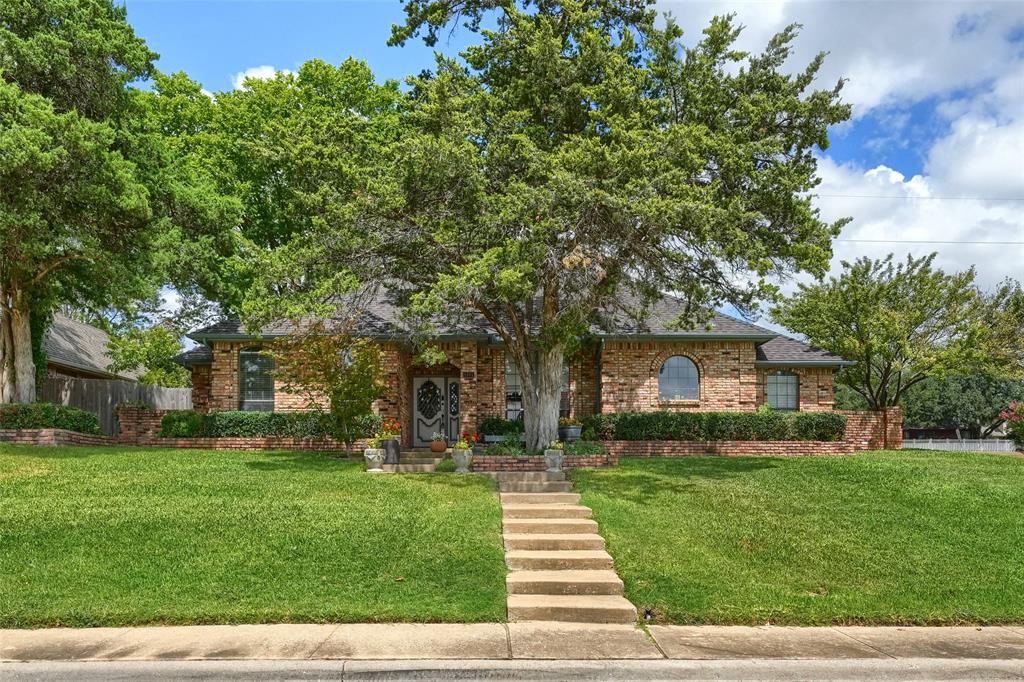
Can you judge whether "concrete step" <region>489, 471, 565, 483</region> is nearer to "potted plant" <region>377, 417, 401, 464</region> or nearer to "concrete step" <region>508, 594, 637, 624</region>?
"potted plant" <region>377, 417, 401, 464</region>

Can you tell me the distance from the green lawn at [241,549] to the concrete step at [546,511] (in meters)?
0.27

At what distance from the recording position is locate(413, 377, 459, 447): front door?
75.4 ft

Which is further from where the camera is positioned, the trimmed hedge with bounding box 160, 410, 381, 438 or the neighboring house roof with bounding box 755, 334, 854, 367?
the neighboring house roof with bounding box 755, 334, 854, 367

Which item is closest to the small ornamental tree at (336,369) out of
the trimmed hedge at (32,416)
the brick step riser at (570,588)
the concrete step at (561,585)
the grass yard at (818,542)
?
the grass yard at (818,542)

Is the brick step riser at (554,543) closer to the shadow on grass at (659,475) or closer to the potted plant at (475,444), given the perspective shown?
the shadow on grass at (659,475)

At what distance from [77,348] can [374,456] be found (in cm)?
2119

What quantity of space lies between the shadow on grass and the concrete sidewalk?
202 inches

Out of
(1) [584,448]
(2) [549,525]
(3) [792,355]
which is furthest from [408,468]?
(3) [792,355]

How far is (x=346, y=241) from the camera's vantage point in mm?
15383

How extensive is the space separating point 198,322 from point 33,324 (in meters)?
19.3

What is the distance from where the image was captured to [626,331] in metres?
21.9

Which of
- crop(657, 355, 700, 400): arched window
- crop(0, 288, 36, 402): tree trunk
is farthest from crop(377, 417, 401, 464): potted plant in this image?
crop(0, 288, 36, 402): tree trunk

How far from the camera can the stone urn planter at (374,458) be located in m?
15.6

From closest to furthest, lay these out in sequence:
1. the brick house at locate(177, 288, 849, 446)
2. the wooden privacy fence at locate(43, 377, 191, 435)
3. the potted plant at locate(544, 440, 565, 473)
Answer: the potted plant at locate(544, 440, 565, 473) < the brick house at locate(177, 288, 849, 446) < the wooden privacy fence at locate(43, 377, 191, 435)
